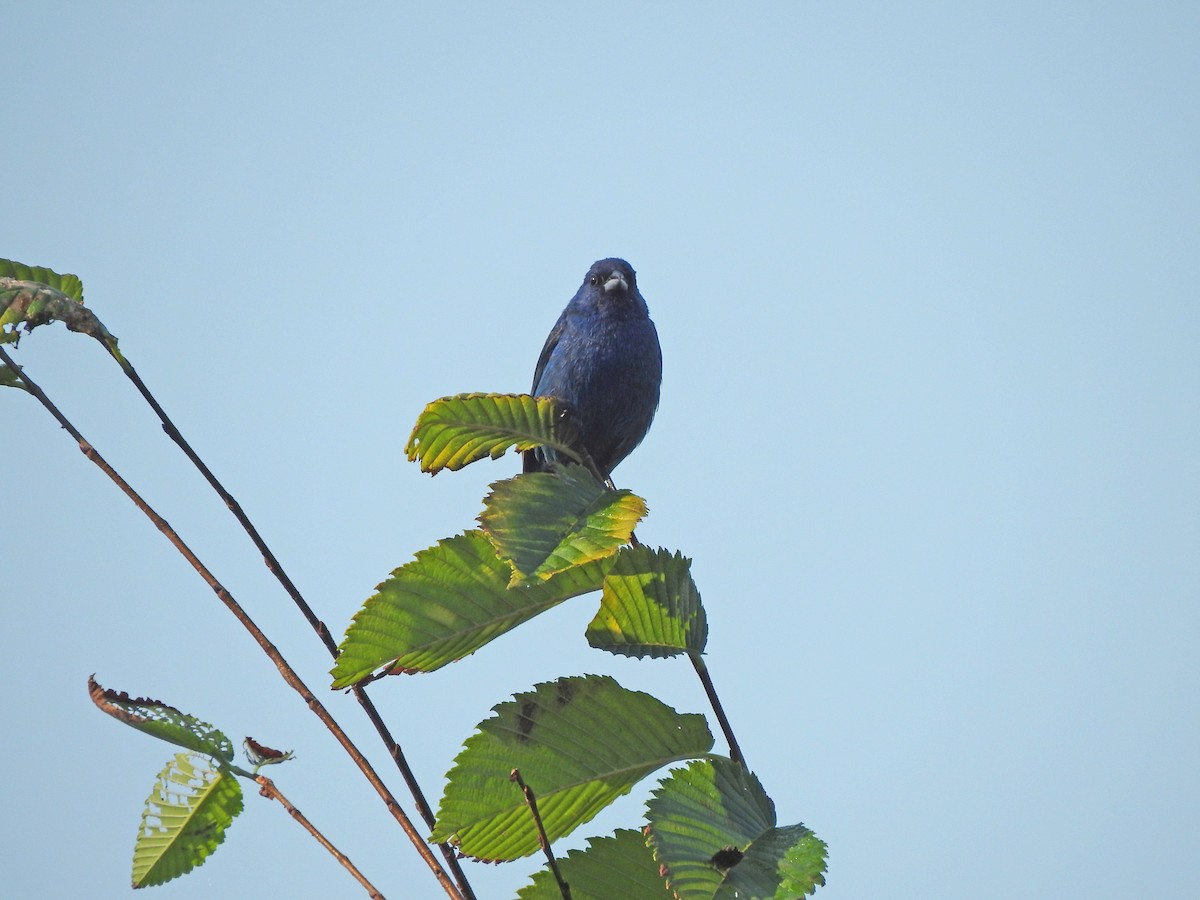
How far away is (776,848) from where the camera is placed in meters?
2.01

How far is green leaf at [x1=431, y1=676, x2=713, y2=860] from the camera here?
2.19 meters

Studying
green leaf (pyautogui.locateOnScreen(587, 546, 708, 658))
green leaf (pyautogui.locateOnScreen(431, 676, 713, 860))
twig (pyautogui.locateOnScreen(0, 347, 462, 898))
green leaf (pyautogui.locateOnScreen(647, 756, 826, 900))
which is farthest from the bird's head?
twig (pyautogui.locateOnScreen(0, 347, 462, 898))

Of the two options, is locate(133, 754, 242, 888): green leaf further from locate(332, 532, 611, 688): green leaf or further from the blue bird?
the blue bird

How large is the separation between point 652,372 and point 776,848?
471 cm

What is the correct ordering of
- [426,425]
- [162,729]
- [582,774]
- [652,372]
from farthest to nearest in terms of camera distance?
[652,372]
[426,425]
[582,774]
[162,729]

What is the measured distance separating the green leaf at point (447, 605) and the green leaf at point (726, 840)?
0.42 metres

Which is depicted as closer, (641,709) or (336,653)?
(336,653)

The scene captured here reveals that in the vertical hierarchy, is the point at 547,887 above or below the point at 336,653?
below

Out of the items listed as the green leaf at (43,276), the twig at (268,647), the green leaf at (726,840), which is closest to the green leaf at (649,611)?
the green leaf at (726,840)

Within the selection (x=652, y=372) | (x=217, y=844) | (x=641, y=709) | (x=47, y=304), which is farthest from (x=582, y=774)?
(x=652, y=372)

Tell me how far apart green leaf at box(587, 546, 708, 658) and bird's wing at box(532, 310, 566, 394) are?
482 centimetres

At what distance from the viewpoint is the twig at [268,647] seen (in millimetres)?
1795

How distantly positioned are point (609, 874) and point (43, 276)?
1481 mm

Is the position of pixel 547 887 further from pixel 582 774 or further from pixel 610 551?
pixel 610 551
